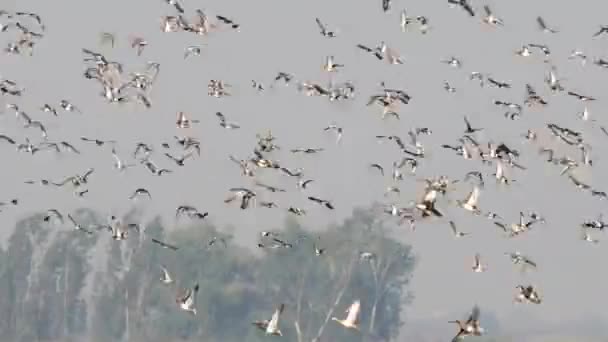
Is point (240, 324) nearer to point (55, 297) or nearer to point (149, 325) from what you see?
point (149, 325)

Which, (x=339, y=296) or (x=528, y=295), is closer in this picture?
(x=528, y=295)

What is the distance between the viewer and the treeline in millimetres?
112438

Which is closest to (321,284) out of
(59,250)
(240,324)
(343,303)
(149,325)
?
(343,303)

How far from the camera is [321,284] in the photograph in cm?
11481

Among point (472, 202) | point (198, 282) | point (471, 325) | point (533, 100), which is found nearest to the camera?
point (471, 325)

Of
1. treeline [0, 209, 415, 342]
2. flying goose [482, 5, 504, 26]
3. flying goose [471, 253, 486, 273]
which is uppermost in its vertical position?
flying goose [482, 5, 504, 26]

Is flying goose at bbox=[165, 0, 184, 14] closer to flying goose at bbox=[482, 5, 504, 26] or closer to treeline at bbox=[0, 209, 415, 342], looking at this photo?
flying goose at bbox=[482, 5, 504, 26]

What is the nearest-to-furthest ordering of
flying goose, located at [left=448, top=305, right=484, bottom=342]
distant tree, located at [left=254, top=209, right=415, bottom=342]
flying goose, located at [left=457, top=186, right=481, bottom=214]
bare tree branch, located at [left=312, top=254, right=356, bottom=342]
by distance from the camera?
flying goose, located at [left=448, top=305, right=484, bottom=342]
flying goose, located at [left=457, top=186, right=481, bottom=214]
bare tree branch, located at [left=312, top=254, right=356, bottom=342]
distant tree, located at [left=254, top=209, right=415, bottom=342]

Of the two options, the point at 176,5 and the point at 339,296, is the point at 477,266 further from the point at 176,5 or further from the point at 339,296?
the point at 339,296

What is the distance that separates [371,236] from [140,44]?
80286mm

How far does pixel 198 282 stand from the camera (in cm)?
11112

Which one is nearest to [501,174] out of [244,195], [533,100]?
[533,100]

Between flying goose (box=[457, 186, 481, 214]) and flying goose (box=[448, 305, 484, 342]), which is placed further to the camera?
flying goose (box=[457, 186, 481, 214])

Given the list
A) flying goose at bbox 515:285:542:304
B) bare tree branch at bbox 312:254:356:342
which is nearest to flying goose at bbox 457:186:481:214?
flying goose at bbox 515:285:542:304
